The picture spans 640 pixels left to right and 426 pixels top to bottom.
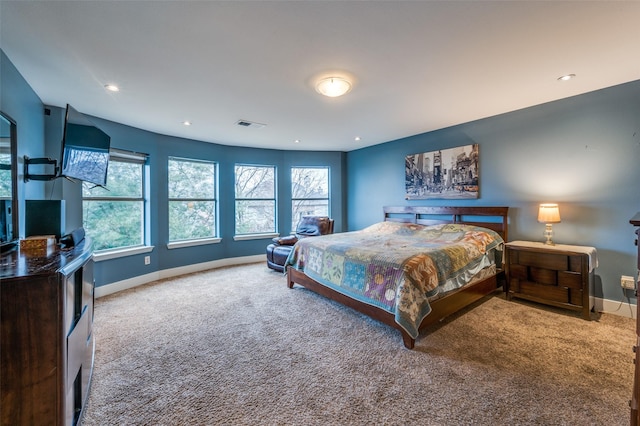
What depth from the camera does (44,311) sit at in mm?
1128

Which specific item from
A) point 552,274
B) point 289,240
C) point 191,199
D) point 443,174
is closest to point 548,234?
point 552,274

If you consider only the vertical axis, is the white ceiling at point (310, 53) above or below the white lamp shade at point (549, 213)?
above

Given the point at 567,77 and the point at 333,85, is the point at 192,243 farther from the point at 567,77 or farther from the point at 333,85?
the point at 567,77

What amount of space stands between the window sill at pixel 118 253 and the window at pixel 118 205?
0.42 ft

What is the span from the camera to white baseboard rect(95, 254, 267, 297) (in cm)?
362

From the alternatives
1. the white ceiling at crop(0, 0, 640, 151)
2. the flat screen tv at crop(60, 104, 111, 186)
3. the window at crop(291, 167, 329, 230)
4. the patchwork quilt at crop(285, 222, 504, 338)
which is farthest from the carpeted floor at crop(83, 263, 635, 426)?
the window at crop(291, 167, 329, 230)

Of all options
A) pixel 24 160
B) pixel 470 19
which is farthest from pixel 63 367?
pixel 470 19

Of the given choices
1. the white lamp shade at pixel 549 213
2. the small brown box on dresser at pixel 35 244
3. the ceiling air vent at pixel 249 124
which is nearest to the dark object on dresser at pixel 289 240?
the ceiling air vent at pixel 249 124

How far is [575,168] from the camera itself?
3.09 m

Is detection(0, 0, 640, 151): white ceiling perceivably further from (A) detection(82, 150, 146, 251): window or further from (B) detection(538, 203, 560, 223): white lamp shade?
(B) detection(538, 203, 560, 223): white lamp shade

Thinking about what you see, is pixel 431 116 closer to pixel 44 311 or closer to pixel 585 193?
pixel 585 193

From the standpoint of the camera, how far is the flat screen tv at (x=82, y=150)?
2.23 metres

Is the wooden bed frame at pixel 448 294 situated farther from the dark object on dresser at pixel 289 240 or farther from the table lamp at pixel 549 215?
the dark object on dresser at pixel 289 240

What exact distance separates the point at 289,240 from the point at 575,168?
4.00 metres
